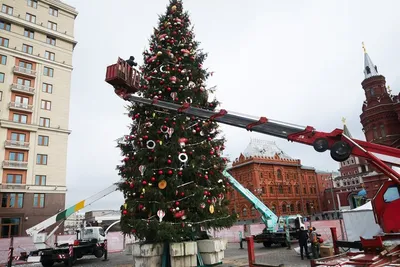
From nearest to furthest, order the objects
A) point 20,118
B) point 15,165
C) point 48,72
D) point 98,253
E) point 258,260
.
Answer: point 258,260 < point 98,253 < point 15,165 < point 20,118 < point 48,72

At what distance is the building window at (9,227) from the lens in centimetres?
3194

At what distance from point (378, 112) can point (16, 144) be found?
165 ft

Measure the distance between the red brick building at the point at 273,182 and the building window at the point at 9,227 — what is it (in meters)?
40.4

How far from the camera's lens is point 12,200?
33.3m

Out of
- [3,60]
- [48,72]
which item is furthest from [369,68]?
[3,60]

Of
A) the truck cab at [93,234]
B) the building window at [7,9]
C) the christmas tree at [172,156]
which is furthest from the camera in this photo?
the building window at [7,9]

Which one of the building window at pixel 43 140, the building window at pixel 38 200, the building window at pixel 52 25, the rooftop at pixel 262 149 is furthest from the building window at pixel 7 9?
the rooftop at pixel 262 149

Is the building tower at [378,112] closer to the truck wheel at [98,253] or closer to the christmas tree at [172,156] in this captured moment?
the christmas tree at [172,156]

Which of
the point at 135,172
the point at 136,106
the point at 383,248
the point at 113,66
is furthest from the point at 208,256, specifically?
the point at 113,66

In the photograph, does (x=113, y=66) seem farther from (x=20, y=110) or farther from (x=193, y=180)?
(x=20, y=110)

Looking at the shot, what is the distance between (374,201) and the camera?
8883 millimetres

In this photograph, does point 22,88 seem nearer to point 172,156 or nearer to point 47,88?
point 47,88

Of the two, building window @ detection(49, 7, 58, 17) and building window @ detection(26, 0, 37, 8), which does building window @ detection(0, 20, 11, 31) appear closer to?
building window @ detection(26, 0, 37, 8)

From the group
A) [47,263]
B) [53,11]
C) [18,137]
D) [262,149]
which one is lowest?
Answer: [47,263]
